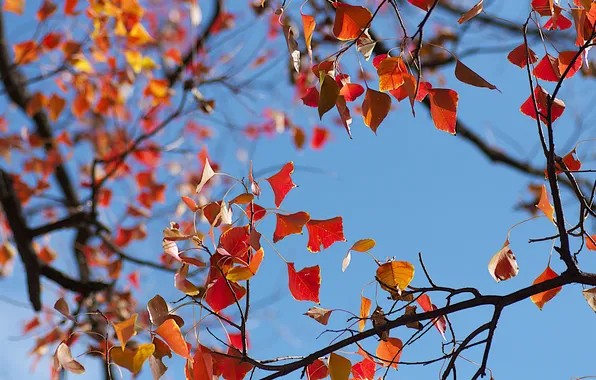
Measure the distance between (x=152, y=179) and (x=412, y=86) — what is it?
106 inches

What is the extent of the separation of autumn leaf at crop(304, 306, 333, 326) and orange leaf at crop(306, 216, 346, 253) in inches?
3.3

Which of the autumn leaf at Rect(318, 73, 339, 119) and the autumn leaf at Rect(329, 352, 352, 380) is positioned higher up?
the autumn leaf at Rect(318, 73, 339, 119)

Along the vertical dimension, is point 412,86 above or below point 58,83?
below

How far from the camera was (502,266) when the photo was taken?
2.41ft

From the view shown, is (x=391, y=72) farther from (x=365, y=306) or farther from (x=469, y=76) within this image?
(x=365, y=306)

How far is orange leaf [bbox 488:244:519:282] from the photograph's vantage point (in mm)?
727

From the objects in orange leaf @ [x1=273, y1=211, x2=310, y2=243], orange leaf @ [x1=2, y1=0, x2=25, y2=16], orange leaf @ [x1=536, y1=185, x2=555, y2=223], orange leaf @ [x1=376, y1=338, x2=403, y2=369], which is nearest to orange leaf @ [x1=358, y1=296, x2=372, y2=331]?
orange leaf @ [x1=376, y1=338, x2=403, y2=369]

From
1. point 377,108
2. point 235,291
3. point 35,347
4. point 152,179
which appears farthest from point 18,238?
point 377,108

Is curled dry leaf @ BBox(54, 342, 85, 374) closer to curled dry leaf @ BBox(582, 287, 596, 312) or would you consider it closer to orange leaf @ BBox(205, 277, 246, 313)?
orange leaf @ BBox(205, 277, 246, 313)

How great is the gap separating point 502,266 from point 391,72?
28 cm

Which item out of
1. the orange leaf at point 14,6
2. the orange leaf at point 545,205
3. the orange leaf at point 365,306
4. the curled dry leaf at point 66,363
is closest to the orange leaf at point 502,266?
the orange leaf at point 545,205

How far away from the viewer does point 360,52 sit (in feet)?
2.48

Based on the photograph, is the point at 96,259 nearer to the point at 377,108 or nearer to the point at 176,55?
the point at 176,55

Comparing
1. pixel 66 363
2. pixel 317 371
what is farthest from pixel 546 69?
pixel 66 363
